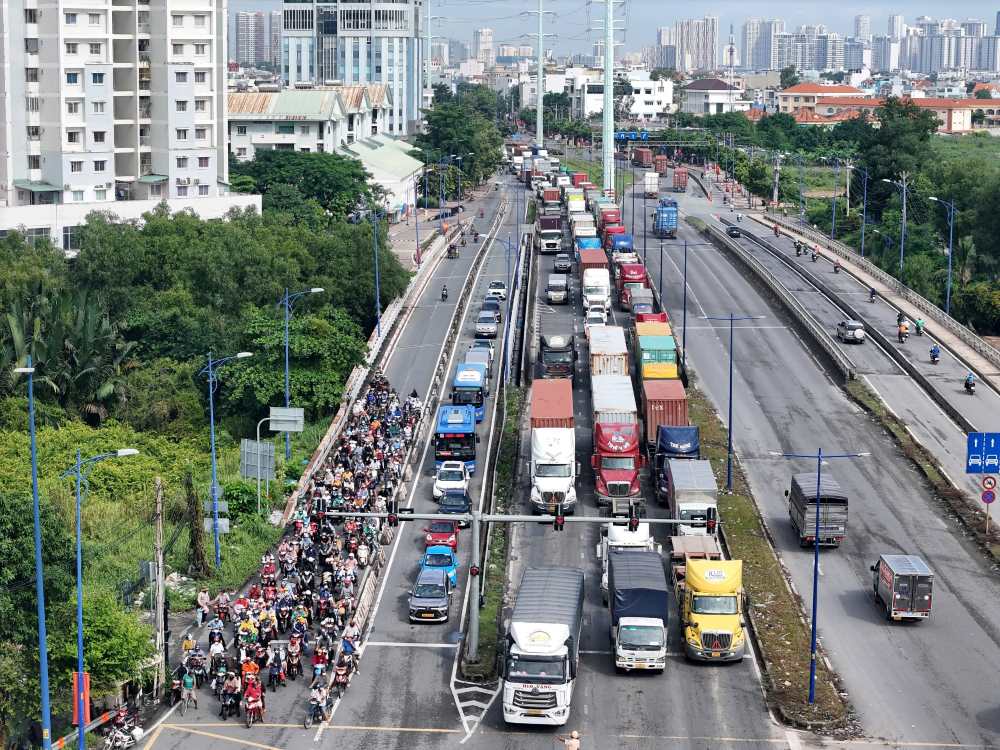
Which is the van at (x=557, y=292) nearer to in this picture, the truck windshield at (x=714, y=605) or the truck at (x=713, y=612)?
the truck at (x=713, y=612)

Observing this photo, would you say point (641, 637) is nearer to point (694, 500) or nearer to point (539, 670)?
point (539, 670)

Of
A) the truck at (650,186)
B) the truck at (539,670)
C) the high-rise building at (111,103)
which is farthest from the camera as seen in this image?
the truck at (650,186)

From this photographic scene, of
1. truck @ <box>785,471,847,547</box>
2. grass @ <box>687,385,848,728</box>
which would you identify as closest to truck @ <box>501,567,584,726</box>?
grass @ <box>687,385,848,728</box>

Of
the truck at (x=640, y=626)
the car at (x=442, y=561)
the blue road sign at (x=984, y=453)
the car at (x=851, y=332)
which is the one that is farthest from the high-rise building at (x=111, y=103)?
the truck at (x=640, y=626)

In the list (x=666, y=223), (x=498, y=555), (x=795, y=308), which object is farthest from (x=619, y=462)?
(x=666, y=223)

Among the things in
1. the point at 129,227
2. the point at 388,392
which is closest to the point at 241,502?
the point at 388,392

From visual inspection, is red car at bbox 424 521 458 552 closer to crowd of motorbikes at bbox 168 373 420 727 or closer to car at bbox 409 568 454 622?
crowd of motorbikes at bbox 168 373 420 727
